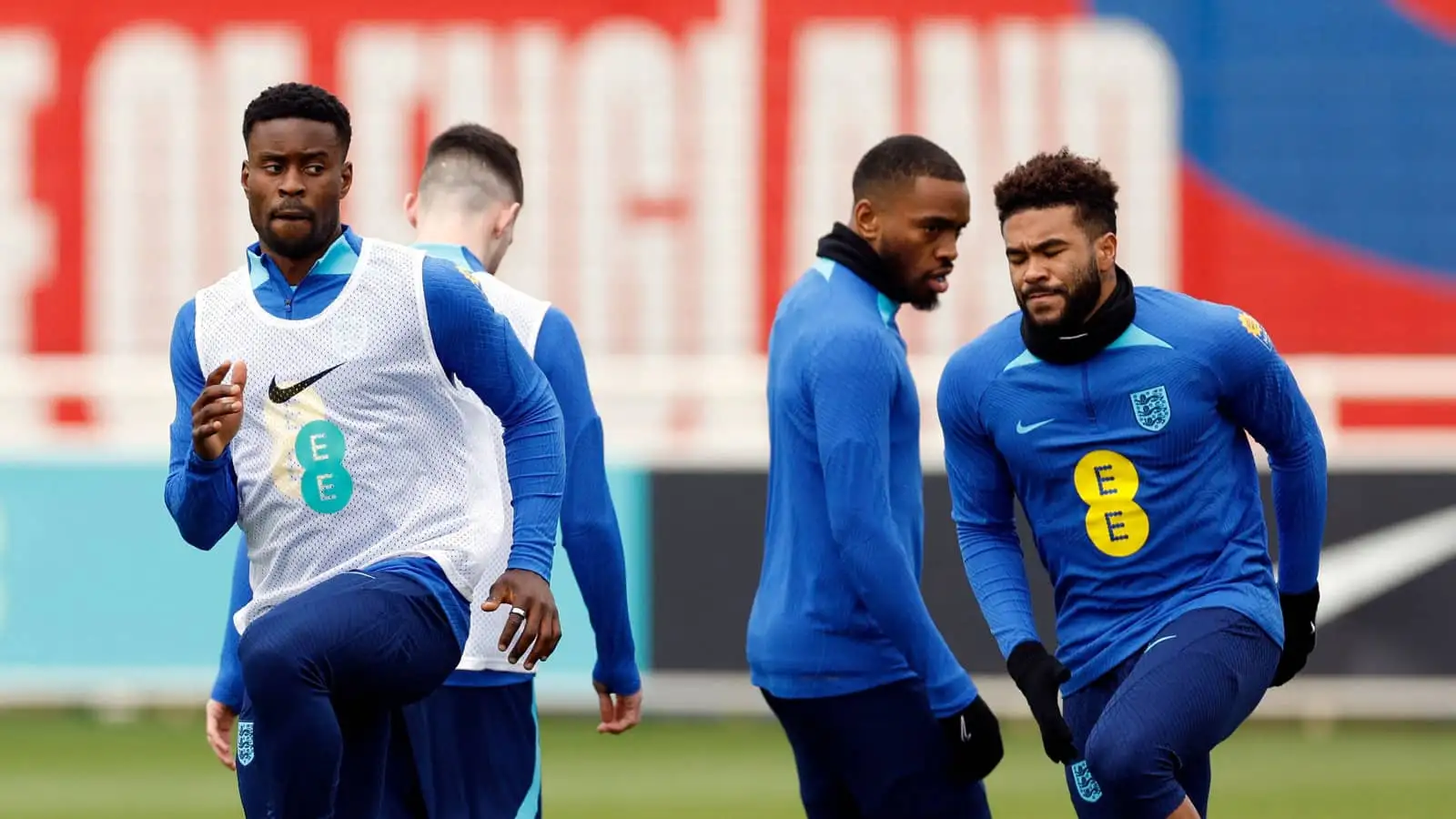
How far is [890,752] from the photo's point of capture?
5.13m

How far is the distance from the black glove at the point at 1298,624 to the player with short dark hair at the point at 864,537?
2.77 ft

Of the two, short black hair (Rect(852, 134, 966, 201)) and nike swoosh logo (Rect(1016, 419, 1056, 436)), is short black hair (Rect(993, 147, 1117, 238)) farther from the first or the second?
nike swoosh logo (Rect(1016, 419, 1056, 436))

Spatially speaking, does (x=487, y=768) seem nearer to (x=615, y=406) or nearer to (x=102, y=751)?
(x=102, y=751)

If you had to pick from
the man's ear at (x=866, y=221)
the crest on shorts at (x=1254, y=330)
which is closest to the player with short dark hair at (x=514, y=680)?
the man's ear at (x=866, y=221)

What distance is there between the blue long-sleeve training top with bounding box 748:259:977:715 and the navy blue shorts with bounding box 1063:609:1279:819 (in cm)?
31

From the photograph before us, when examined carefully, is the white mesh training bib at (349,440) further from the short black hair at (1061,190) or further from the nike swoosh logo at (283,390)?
the short black hair at (1061,190)

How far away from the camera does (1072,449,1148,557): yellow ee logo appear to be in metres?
5.19

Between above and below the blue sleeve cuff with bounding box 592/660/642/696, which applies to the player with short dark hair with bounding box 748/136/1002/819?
above

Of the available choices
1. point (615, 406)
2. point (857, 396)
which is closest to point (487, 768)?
point (857, 396)

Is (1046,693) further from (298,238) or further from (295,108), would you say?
(295,108)

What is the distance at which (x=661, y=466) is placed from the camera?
1104 centimetres

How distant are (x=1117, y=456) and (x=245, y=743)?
1879mm

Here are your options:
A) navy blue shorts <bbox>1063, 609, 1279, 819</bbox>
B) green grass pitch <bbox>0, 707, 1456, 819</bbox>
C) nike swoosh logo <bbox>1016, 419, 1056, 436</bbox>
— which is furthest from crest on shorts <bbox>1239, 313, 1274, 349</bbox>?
green grass pitch <bbox>0, 707, 1456, 819</bbox>

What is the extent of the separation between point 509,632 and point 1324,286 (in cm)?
1081
